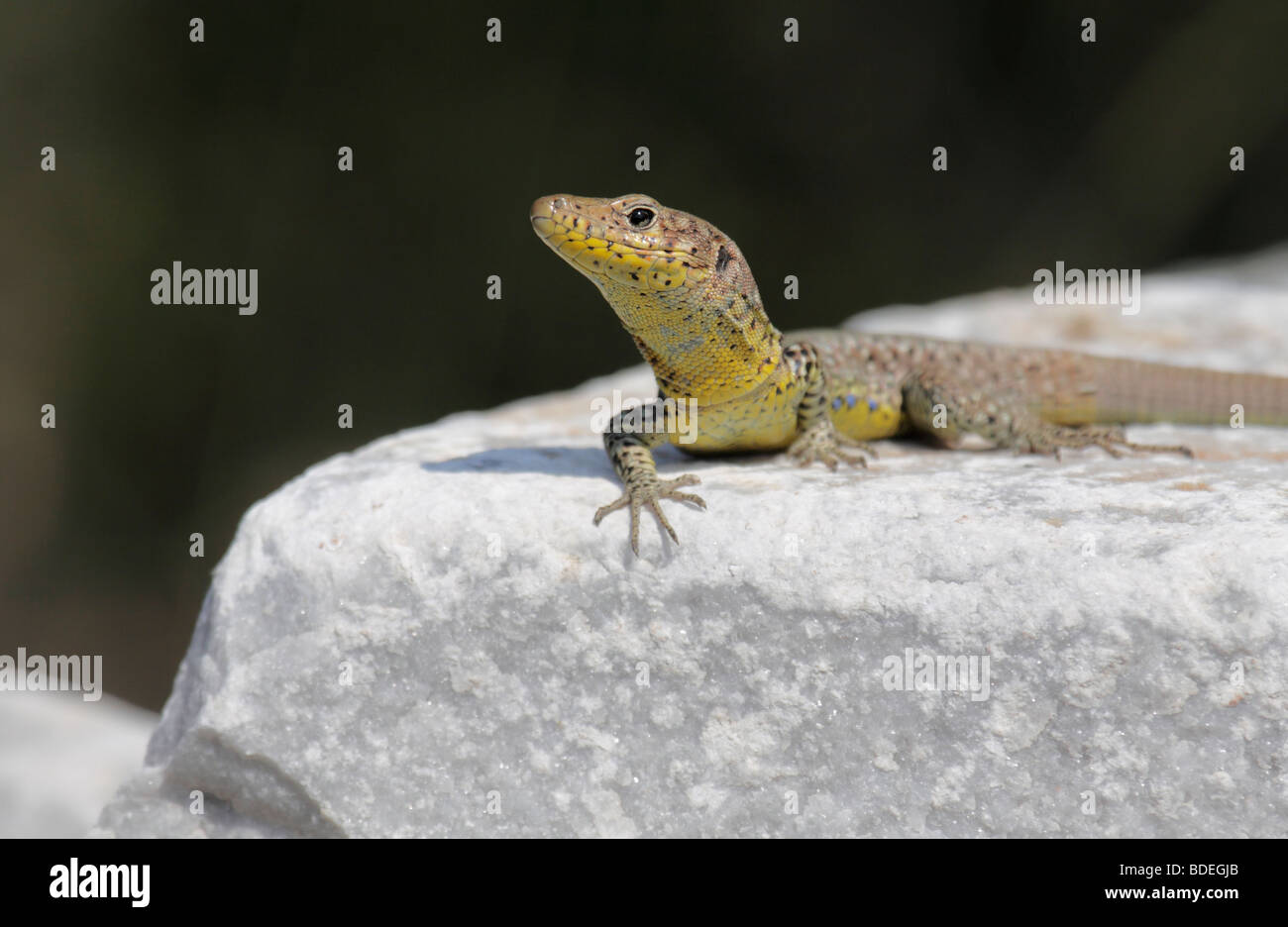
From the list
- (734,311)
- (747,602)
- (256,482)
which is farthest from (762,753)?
(256,482)

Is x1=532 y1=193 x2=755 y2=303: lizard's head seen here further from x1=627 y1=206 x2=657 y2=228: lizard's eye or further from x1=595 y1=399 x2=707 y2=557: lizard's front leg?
x1=595 y1=399 x2=707 y2=557: lizard's front leg

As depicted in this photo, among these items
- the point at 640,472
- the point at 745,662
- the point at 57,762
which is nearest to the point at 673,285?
the point at 640,472

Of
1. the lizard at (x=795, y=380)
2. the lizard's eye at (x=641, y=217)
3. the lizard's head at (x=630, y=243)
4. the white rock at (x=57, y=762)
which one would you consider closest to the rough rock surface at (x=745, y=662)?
the lizard at (x=795, y=380)

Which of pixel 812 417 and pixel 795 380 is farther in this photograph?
pixel 812 417

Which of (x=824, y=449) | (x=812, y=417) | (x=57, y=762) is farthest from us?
(x=57, y=762)

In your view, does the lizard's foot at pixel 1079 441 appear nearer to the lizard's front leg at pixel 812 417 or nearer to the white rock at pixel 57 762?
the lizard's front leg at pixel 812 417

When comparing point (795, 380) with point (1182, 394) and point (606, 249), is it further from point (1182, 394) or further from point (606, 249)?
point (1182, 394)
